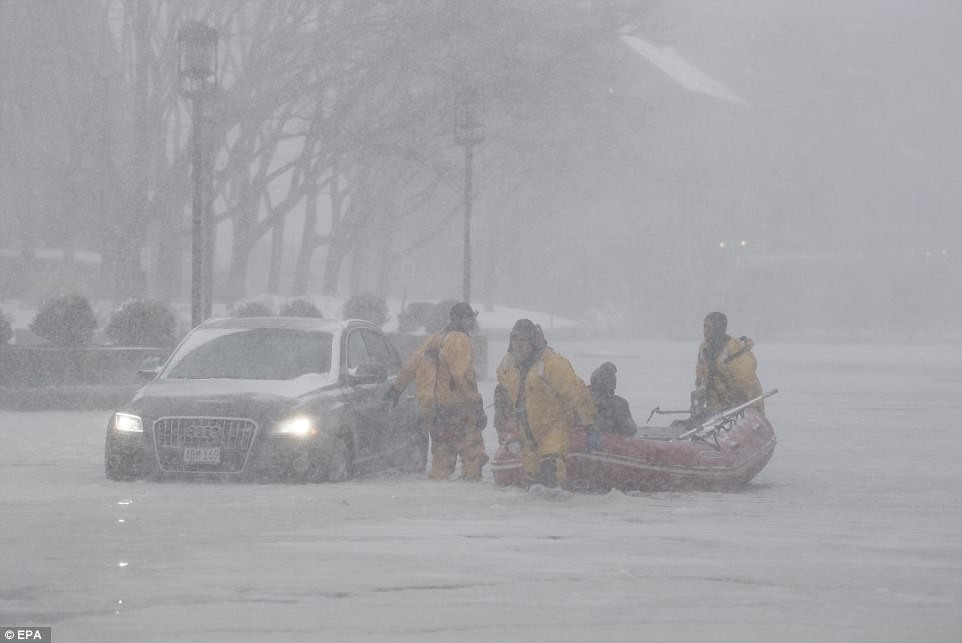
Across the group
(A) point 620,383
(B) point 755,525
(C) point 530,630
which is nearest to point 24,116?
(A) point 620,383

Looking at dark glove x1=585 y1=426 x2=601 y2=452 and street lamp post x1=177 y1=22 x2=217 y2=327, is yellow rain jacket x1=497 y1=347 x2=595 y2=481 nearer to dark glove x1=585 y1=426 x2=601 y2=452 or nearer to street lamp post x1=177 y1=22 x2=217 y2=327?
dark glove x1=585 y1=426 x2=601 y2=452

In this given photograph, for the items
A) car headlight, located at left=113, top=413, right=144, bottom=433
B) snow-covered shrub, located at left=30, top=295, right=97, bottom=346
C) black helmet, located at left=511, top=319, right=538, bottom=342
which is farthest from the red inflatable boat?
snow-covered shrub, located at left=30, top=295, right=97, bottom=346

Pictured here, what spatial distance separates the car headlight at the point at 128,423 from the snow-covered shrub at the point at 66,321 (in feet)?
44.8

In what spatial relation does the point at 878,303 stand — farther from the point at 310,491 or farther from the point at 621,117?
the point at 310,491

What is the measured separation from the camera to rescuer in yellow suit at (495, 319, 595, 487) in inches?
581

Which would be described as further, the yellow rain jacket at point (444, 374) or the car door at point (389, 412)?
the car door at point (389, 412)

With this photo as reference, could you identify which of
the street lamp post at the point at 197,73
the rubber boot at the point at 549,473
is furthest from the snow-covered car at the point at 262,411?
the street lamp post at the point at 197,73

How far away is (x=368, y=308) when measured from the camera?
39.0 meters

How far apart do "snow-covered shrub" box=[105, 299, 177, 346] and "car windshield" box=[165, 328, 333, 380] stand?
13.1 m

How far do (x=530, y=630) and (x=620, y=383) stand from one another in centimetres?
2956

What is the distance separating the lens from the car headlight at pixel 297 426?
15.6 m

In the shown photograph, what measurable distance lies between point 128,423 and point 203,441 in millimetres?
649

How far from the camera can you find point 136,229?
138 feet

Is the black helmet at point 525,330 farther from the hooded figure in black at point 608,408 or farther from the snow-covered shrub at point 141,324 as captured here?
the snow-covered shrub at point 141,324
